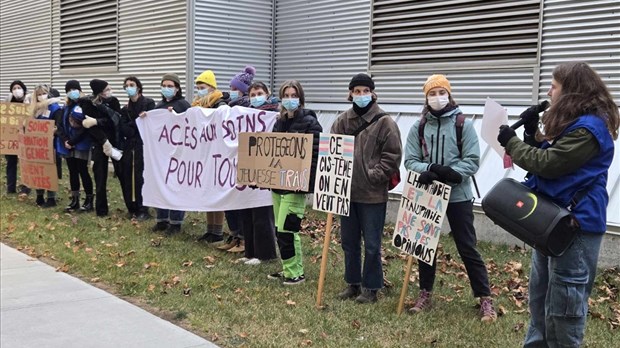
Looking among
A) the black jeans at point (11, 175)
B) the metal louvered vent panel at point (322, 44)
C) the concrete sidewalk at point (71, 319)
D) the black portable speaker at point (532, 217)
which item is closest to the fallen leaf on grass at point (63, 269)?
the concrete sidewalk at point (71, 319)

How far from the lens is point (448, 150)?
18.5ft

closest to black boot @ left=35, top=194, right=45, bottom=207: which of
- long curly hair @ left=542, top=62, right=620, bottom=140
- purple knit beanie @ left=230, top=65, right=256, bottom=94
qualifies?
purple knit beanie @ left=230, top=65, right=256, bottom=94

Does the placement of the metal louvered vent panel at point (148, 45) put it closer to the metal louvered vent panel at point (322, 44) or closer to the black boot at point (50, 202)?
the metal louvered vent panel at point (322, 44)

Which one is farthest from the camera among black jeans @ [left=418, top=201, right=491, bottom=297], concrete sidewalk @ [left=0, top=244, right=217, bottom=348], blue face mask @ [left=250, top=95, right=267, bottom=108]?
blue face mask @ [left=250, top=95, right=267, bottom=108]

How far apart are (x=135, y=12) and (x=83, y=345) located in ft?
42.5

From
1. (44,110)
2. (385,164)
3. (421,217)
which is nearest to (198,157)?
(385,164)

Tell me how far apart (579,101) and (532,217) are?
2.24 ft

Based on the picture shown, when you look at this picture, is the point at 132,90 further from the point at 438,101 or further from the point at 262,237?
the point at 438,101

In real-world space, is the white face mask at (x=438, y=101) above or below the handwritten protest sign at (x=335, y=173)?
above

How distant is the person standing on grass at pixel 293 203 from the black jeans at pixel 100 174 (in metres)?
4.58

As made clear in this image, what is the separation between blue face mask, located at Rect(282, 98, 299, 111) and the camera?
269 inches

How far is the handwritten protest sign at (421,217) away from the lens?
5.58 m

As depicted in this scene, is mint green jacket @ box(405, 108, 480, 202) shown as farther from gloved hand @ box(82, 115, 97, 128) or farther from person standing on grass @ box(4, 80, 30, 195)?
person standing on grass @ box(4, 80, 30, 195)

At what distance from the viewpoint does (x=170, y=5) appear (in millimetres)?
15164
